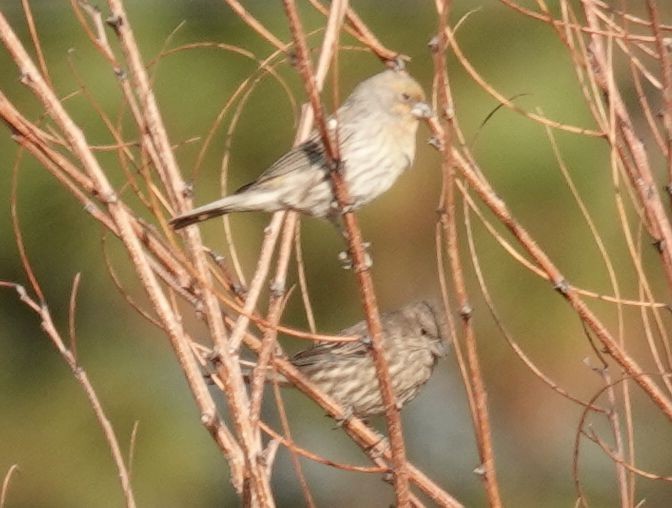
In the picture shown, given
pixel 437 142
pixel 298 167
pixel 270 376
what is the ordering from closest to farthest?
pixel 437 142 < pixel 270 376 < pixel 298 167

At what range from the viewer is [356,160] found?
158 inches

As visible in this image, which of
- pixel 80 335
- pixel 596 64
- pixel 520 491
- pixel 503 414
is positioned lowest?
pixel 520 491

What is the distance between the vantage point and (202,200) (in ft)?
20.1

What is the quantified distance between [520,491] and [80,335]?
2430 mm

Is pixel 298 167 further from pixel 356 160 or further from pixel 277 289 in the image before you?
pixel 277 289

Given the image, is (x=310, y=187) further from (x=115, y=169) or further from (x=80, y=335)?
(x=80, y=335)

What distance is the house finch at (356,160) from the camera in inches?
146

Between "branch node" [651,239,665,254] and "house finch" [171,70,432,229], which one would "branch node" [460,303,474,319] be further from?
"house finch" [171,70,432,229]

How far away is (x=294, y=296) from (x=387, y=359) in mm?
2105

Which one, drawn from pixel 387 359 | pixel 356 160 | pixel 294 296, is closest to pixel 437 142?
pixel 356 160

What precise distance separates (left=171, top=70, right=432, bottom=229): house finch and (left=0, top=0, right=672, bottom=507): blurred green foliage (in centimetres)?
201

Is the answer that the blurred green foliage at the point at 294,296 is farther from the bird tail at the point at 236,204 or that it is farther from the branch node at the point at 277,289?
the branch node at the point at 277,289

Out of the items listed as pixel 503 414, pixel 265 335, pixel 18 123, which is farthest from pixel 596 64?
pixel 503 414

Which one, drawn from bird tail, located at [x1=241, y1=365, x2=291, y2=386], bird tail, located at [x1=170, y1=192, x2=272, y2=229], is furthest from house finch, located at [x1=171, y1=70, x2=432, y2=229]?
bird tail, located at [x1=241, y1=365, x2=291, y2=386]
